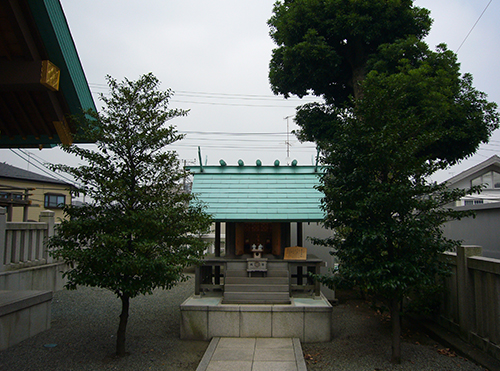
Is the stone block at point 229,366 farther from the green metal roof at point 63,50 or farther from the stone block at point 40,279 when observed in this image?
the stone block at point 40,279

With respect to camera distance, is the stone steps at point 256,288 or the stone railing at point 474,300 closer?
the stone railing at point 474,300

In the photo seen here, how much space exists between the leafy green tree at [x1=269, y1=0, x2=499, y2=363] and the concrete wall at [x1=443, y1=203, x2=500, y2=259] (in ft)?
2.37

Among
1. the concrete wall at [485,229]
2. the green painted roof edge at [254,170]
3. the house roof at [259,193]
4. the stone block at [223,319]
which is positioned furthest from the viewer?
the green painted roof edge at [254,170]

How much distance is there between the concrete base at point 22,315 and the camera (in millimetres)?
6848

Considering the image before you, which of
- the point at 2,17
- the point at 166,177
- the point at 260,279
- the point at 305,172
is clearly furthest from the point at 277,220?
the point at 2,17

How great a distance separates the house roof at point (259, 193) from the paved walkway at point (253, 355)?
9.68 feet

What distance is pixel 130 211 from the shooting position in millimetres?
6293

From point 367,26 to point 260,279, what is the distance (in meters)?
9.69

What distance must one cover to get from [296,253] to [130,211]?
5006 millimetres

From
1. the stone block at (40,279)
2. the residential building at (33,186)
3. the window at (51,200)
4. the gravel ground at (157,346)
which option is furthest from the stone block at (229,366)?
the window at (51,200)

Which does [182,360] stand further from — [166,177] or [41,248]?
[41,248]

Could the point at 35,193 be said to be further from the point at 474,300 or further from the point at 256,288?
the point at 474,300

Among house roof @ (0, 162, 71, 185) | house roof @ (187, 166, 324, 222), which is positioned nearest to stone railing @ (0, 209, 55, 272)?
house roof @ (187, 166, 324, 222)

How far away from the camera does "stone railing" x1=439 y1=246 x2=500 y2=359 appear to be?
6.01m
